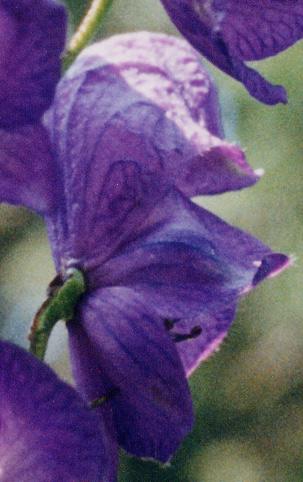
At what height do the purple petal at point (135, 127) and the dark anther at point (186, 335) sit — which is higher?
the purple petal at point (135, 127)

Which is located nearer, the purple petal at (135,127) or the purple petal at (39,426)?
the purple petal at (39,426)

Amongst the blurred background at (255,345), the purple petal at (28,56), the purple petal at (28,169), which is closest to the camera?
the purple petal at (28,56)

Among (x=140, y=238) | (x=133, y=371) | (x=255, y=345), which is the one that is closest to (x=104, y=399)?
(x=133, y=371)

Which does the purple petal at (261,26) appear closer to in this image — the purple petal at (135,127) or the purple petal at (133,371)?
the purple petal at (135,127)

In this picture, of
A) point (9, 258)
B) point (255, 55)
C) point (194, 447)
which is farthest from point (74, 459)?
point (9, 258)

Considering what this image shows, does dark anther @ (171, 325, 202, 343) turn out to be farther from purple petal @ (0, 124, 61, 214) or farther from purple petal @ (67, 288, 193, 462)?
purple petal @ (0, 124, 61, 214)

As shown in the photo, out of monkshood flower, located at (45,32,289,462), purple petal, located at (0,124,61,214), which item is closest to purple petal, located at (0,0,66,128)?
purple petal, located at (0,124,61,214)

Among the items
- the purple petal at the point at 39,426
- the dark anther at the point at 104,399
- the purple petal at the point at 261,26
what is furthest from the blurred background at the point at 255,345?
the purple petal at the point at 39,426

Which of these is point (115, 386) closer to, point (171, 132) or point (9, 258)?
point (171, 132)
